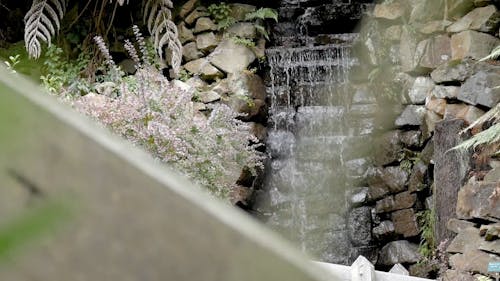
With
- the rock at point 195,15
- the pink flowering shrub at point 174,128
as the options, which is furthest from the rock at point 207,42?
the pink flowering shrub at point 174,128

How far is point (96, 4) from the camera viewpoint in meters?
6.98

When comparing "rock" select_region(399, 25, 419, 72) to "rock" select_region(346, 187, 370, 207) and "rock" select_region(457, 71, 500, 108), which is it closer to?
"rock" select_region(457, 71, 500, 108)

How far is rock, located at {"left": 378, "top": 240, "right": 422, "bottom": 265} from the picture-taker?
221 inches

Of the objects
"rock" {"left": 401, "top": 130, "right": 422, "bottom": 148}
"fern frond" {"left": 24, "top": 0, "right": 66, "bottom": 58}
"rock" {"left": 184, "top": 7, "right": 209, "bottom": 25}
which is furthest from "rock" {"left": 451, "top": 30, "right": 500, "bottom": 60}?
"fern frond" {"left": 24, "top": 0, "right": 66, "bottom": 58}

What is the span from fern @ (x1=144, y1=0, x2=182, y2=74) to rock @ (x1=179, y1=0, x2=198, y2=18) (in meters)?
0.21

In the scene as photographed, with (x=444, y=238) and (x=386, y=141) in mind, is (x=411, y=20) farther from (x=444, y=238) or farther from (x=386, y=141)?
(x=444, y=238)

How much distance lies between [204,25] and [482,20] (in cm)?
288

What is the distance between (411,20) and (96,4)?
337 centimetres

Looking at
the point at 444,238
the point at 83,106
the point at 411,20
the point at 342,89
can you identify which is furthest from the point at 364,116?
the point at 83,106

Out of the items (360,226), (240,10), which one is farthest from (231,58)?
(360,226)

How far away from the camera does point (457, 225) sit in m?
4.54

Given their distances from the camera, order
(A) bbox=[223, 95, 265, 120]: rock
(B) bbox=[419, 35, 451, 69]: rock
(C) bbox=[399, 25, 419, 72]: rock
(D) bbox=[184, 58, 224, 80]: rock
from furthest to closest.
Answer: (D) bbox=[184, 58, 224, 80]: rock → (A) bbox=[223, 95, 265, 120]: rock → (C) bbox=[399, 25, 419, 72]: rock → (B) bbox=[419, 35, 451, 69]: rock

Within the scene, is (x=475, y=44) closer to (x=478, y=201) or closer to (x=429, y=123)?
(x=429, y=123)

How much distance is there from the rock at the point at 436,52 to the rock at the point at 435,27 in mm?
72
